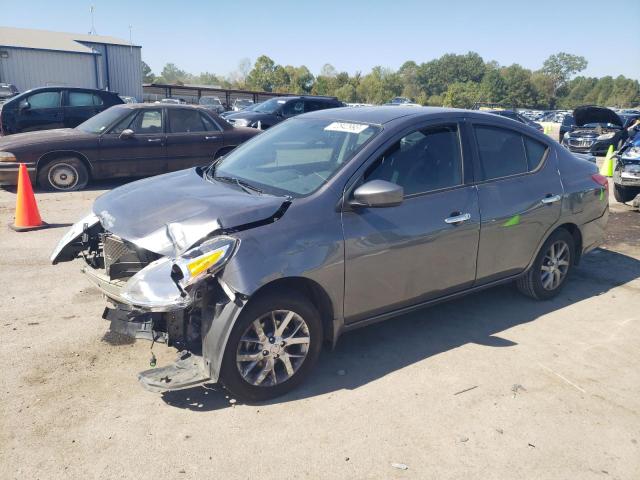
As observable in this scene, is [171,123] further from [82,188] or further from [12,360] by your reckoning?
[12,360]

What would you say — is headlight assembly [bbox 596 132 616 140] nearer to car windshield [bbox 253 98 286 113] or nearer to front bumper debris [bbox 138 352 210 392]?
car windshield [bbox 253 98 286 113]

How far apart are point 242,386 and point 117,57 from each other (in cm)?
4248

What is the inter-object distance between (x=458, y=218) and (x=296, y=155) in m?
1.36

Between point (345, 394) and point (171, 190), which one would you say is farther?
point (171, 190)

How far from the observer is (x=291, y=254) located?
3.25 metres

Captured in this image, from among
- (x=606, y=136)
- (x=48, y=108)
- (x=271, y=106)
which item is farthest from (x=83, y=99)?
(x=606, y=136)

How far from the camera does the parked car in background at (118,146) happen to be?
29.9 ft

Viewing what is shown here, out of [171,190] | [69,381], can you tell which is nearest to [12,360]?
[69,381]

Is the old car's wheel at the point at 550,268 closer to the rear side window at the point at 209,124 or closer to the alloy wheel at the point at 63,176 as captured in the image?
the rear side window at the point at 209,124

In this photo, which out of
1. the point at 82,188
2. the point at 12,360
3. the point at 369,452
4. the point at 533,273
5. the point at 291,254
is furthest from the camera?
the point at 82,188

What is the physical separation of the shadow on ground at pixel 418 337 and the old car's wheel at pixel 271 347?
15 centimetres

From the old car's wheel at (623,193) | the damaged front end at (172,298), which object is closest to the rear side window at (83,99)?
the damaged front end at (172,298)

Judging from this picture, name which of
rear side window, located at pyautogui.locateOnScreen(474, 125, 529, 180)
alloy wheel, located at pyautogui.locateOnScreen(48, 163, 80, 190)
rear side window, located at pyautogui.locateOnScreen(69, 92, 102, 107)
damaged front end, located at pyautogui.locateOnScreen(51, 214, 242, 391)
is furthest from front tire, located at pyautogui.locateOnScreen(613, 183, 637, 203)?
rear side window, located at pyautogui.locateOnScreen(69, 92, 102, 107)

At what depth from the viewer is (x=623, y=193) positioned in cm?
1023
